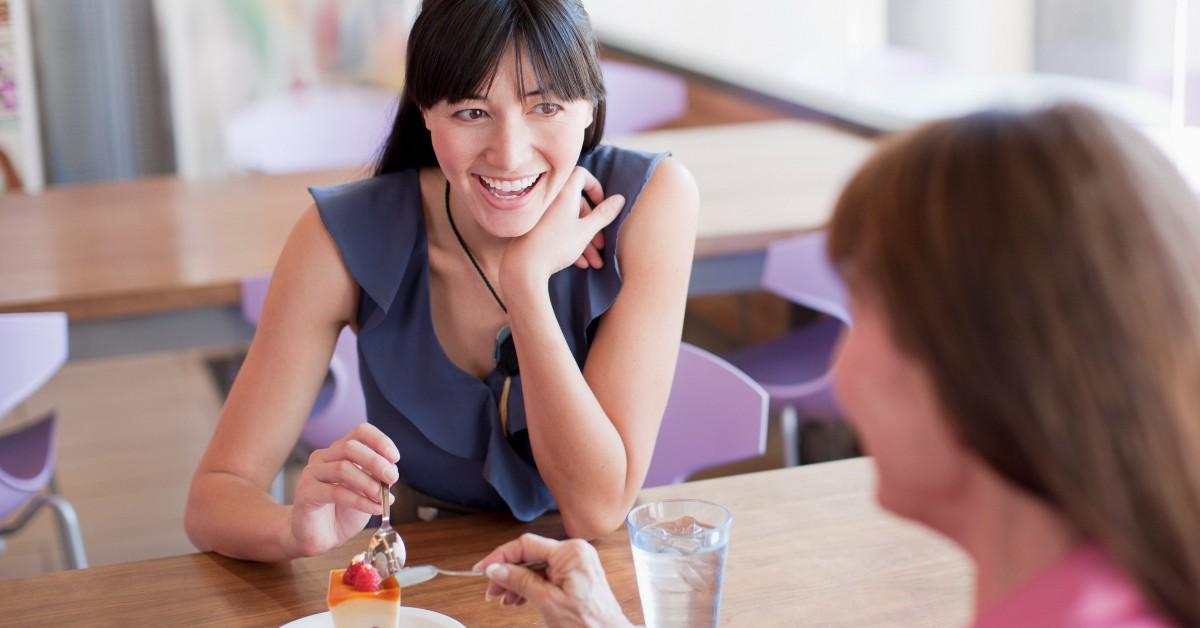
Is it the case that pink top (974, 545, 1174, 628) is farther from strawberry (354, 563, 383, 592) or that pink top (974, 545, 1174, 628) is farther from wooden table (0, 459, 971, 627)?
strawberry (354, 563, 383, 592)

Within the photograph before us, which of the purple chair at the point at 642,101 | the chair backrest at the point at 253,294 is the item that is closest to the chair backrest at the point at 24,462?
the chair backrest at the point at 253,294

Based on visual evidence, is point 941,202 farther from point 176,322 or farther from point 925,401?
point 176,322

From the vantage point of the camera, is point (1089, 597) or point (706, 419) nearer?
point (1089, 597)

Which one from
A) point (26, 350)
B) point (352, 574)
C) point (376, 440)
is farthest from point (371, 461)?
point (26, 350)

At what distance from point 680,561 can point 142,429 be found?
3.16 meters

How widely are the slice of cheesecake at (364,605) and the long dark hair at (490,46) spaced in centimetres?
58

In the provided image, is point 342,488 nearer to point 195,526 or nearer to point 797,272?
point 195,526

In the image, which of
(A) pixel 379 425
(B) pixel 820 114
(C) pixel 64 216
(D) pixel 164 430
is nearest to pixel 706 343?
(B) pixel 820 114

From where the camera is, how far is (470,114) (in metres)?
1.47

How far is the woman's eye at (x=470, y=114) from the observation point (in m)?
1.47

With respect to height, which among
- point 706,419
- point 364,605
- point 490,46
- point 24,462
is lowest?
point 24,462

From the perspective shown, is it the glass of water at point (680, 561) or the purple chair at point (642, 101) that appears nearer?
the glass of water at point (680, 561)

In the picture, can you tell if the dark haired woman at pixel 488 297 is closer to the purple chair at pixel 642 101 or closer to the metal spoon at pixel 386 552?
the metal spoon at pixel 386 552

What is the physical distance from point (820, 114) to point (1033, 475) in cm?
318
